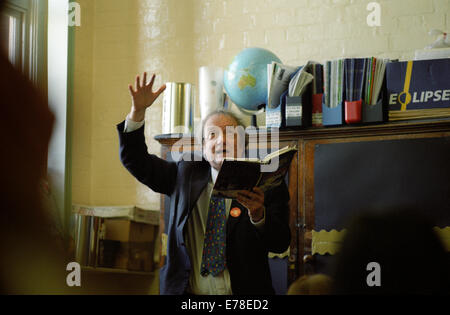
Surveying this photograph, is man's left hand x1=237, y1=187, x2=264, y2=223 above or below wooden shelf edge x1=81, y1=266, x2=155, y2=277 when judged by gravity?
above

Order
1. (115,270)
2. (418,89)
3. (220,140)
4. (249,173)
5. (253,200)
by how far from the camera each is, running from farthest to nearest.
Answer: (115,270)
(418,89)
(220,140)
(253,200)
(249,173)

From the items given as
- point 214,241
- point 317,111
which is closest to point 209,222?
point 214,241

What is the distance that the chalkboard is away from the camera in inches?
91.4

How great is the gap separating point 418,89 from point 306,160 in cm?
63

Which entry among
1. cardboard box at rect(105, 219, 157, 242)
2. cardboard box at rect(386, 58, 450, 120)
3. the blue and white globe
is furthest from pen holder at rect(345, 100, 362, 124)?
cardboard box at rect(105, 219, 157, 242)

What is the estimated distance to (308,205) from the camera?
251 cm

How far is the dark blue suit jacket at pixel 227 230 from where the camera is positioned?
6.87 ft

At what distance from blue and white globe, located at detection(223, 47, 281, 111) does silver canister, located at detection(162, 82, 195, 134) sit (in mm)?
271

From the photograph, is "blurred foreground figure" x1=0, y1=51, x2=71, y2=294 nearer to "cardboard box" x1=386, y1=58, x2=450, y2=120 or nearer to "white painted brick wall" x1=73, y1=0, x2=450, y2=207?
"cardboard box" x1=386, y1=58, x2=450, y2=120

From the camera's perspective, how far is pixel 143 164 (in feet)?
7.16

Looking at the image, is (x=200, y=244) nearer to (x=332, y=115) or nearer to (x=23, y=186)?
(x=332, y=115)
